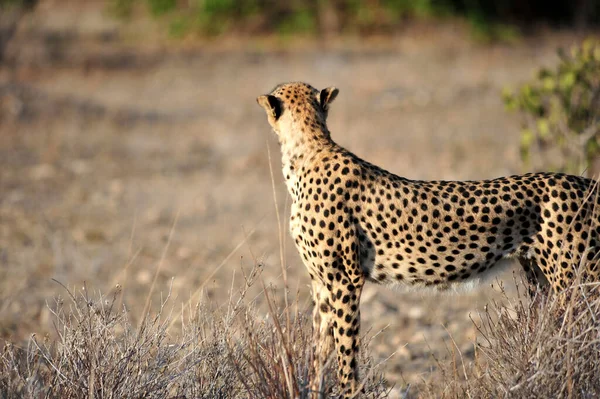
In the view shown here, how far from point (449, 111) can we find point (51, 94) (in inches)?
230

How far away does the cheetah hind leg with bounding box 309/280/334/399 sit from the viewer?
339 centimetres

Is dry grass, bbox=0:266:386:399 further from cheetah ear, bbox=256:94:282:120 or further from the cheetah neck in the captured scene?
cheetah ear, bbox=256:94:282:120

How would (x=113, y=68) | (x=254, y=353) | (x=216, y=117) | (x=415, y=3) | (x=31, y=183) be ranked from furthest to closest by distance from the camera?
1. (x=415, y=3)
2. (x=113, y=68)
3. (x=216, y=117)
4. (x=31, y=183)
5. (x=254, y=353)

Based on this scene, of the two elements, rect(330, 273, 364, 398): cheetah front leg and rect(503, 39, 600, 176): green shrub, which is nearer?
rect(330, 273, 364, 398): cheetah front leg

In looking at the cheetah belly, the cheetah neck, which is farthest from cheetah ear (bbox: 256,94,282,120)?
the cheetah belly

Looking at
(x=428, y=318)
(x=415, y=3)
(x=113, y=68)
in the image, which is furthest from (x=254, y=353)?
(x=415, y=3)

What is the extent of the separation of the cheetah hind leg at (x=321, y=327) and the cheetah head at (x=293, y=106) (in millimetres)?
743

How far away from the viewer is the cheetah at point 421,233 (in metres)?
3.63

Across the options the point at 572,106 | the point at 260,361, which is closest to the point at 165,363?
the point at 260,361

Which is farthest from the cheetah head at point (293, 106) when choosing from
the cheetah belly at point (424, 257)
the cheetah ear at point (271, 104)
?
the cheetah belly at point (424, 257)

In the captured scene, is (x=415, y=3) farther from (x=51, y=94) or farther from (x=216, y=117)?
(x=51, y=94)

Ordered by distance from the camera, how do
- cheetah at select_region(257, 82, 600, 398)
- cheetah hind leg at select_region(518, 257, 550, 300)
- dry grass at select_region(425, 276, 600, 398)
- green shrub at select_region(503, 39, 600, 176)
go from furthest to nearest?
green shrub at select_region(503, 39, 600, 176) → cheetah hind leg at select_region(518, 257, 550, 300) → cheetah at select_region(257, 82, 600, 398) → dry grass at select_region(425, 276, 600, 398)

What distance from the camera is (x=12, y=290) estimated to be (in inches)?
255

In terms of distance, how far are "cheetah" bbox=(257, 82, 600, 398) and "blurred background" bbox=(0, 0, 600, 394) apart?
0.25 meters
